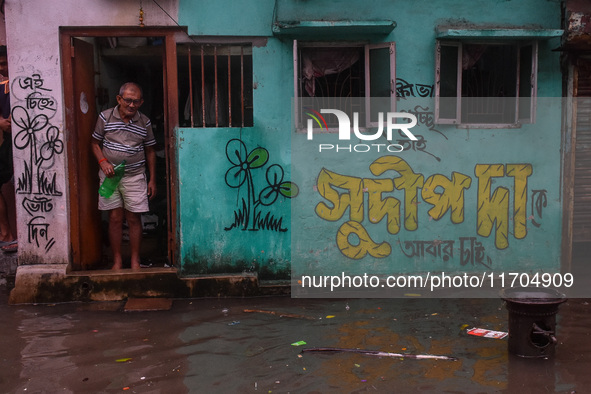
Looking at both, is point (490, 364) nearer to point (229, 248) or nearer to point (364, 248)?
point (364, 248)

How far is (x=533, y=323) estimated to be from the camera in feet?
15.6

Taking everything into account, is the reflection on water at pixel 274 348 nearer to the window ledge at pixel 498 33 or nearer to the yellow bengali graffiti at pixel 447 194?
the yellow bengali graffiti at pixel 447 194

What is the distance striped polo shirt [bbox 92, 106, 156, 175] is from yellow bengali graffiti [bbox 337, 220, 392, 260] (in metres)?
2.53

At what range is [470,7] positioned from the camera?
680cm

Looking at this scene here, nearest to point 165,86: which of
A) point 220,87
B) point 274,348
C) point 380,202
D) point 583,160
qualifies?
point 220,87

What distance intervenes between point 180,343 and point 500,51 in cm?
495

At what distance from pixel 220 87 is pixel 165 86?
736 mm

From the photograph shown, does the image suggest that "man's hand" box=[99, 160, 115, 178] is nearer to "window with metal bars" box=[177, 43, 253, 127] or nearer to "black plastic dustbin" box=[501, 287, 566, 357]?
"window with metal bars" box=[177, 43, 253, 127]

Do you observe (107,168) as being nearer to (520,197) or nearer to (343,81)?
(343,81)

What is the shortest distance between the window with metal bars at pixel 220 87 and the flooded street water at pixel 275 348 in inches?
84.4

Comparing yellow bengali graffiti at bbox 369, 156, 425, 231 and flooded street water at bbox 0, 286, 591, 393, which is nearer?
flooded street water at bbox 0, 286, 591, 393

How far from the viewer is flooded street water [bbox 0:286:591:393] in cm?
438

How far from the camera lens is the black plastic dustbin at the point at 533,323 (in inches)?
185

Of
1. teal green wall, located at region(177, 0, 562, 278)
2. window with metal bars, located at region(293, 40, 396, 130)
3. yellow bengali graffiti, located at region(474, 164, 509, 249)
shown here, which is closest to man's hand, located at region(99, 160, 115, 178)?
teal green wall, located at region(177, 0, 562, 278)
